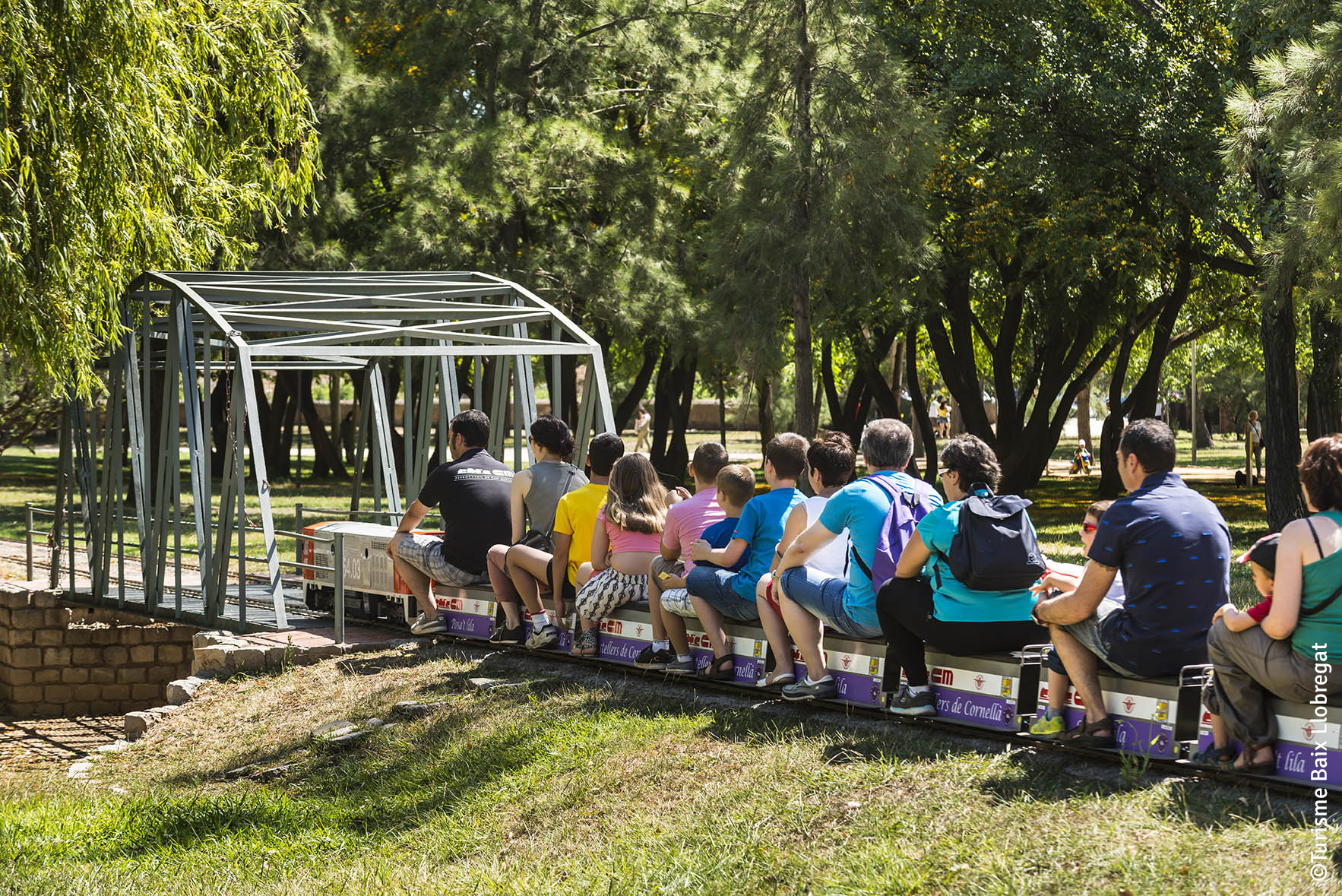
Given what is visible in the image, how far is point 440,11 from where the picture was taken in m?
23.0

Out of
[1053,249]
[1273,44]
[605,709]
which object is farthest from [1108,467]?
[605,709]

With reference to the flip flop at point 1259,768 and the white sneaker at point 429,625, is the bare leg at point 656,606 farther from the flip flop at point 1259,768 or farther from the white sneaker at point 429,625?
the flip flop at point 1259,768

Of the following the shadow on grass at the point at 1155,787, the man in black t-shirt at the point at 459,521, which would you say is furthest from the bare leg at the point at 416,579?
the shadow on grass at the point at 1155,787

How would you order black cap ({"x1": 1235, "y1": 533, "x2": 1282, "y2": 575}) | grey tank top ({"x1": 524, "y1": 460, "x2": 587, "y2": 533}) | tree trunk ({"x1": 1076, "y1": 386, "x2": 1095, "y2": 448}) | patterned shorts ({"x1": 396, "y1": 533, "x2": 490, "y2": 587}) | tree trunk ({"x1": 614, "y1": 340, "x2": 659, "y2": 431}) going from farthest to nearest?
tree trunk ({"x1": 1076, "y1": 386, "x2": 1095, "y2": 448}) → tree trunk ({"x1": 614, "y1": 340, "x2": 659, "y2": 431}) → patterned shorts ({"x1": 396, "y1": 533, "x2": 490, "y2": 587}) → grey tank top ({"x1": 524, "y1": 460, "x2": 587, "y2": 533}) → black cap ({"x1": 1235, "y1": 533, "x2": 1282, "y2": 575})

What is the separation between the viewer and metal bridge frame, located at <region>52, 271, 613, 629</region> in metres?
10.6

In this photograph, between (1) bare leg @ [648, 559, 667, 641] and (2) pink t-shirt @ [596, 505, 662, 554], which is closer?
(1) bare leg @ [648, 559, 667, 641]

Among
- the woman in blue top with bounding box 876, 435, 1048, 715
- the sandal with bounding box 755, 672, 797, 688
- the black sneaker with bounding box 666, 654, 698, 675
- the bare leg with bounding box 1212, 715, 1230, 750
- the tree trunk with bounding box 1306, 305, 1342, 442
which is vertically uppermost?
the tree trunk with bounding box 1306, 305, 1342, 442

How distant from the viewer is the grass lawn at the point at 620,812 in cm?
496

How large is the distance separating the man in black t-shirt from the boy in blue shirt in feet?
8.03

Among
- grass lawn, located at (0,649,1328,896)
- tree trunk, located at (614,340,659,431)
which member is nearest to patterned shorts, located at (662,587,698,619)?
grass lawn, located at (0,649,1328,896)

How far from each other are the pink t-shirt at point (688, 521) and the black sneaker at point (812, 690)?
1.23m

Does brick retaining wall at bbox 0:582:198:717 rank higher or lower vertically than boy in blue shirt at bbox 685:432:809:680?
lower

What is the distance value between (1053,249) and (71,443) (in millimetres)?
13715

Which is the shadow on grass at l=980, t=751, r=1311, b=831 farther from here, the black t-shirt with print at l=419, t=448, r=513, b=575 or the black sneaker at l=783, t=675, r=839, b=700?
the black t-shirt with print at l=419, t=448, r=513, b=575
